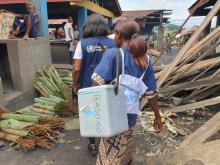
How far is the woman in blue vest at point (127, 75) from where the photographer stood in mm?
2502

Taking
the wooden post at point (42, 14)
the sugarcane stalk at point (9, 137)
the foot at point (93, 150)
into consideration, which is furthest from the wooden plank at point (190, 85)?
the wooden post at point (42, 14)

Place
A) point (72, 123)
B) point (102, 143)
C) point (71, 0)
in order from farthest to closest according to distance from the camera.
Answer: point (71, 0), point (72, 123), point (102, 143)

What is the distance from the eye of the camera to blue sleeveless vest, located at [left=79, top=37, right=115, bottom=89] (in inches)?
133

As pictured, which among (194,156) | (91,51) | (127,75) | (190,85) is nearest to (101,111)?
(127,75)

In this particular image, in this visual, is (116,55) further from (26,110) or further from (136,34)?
(26,110)

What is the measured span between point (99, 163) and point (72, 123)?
2101 mm

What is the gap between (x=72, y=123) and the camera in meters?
4.82

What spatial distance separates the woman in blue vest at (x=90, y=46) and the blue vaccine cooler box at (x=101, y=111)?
1.09 metres

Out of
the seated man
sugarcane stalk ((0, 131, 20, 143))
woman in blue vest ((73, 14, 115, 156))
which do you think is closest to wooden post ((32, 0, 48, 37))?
the seated man

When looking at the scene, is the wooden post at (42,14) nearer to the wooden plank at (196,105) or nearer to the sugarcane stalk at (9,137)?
the sugarcane stalk at (9,137)

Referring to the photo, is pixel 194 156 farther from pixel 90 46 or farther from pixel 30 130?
pixel 30 130

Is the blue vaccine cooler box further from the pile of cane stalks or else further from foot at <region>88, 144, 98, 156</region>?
the pile of cane stalks

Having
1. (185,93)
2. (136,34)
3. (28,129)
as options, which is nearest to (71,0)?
(185,93)

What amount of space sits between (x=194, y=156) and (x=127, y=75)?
0.84 meters
